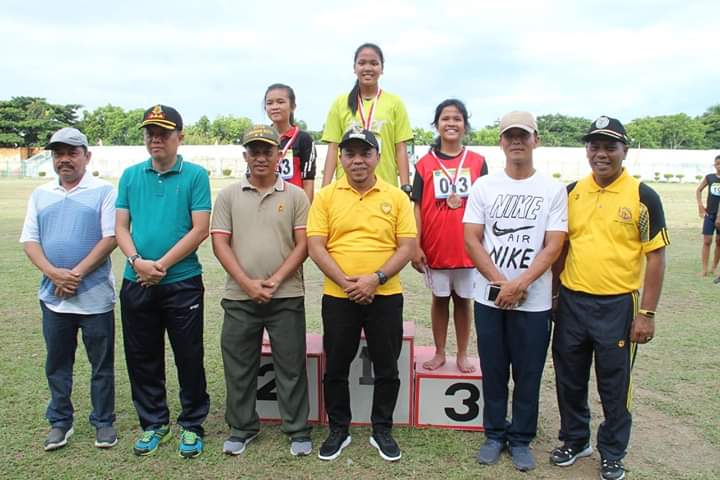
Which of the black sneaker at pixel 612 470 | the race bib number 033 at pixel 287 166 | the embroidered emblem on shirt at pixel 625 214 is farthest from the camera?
the race bib number 033 at pixel 287 166

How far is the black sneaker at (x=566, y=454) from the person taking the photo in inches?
143

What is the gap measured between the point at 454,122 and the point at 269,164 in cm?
144

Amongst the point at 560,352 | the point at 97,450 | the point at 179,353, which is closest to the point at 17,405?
the point at 97,450

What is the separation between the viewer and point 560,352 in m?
3.60

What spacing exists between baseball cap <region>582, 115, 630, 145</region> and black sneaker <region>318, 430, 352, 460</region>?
2426 millimetres

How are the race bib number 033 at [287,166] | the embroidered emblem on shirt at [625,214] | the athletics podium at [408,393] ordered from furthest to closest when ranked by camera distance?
the race bib number 033 at [287,166] → the athletics podium at [408,393] → the embroidered emblem on shirt at [625,214]

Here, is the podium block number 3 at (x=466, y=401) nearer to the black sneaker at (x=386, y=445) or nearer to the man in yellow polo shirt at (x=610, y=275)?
the black sneaker at (x=386, y=445)

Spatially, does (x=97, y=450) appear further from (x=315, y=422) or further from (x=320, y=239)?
(x=320, y=239)

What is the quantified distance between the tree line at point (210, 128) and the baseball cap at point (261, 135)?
6302cm

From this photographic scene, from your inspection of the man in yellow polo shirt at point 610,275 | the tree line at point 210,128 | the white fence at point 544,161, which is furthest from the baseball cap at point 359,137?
the tree line at point 210,128

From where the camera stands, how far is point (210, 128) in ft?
277

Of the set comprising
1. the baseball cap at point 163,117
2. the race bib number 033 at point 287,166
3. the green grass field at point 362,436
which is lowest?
the green grass field at point 362,436

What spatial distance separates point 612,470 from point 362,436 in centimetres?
160

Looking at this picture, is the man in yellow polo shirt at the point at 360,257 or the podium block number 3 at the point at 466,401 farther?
the podium block number 3 at the point at 466,401
